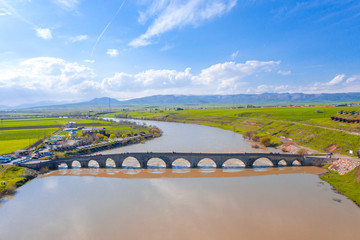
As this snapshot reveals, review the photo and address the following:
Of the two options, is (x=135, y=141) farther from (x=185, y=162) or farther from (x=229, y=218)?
(x=229, y=218)

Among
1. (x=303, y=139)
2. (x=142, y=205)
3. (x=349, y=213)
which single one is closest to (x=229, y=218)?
(x=142, y=205)

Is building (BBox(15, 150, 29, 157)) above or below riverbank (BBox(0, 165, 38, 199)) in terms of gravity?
above

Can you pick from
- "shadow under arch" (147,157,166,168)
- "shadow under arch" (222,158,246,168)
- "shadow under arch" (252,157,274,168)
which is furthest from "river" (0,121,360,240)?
"shadow under arch" (147,157,166,168)

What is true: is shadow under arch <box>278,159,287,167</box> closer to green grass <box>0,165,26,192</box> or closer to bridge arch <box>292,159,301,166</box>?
bridge arch <box>292,159,301,166</box>

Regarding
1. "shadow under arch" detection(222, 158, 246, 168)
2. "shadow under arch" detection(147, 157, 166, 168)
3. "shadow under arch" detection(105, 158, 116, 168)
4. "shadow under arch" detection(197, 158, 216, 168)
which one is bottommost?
"shadow under arch" detection(222, 158, 246, 168)

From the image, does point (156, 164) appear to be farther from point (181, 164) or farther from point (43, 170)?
point (43, 170)

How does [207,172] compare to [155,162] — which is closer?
[207,172]
